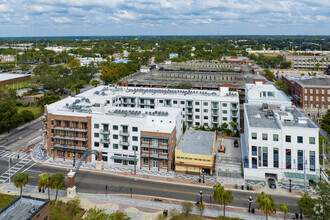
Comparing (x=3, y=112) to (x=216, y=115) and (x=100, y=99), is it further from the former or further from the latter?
(x=216, y=115)

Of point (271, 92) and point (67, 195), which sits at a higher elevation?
point (271, 92)

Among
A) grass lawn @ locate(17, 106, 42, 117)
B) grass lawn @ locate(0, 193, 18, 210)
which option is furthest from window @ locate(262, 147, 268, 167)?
grass lawn @ locate(17, 106, 42, 117)

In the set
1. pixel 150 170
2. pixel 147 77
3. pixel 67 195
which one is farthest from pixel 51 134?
pixel 147 77

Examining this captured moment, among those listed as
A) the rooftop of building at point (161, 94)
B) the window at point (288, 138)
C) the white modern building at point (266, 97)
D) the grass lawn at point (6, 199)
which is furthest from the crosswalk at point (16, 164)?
the white modern building at point (266, 97)

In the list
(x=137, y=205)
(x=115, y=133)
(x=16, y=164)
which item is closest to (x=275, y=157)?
(x=137, y=205)

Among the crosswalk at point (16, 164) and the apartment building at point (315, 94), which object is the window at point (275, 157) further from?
the apartment building at point (315, 94)

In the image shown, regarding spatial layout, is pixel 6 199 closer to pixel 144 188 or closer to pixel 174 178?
pixel 144 188

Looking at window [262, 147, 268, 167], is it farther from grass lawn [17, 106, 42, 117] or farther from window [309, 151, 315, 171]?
grass lawn [17, 106, 42, 117]
